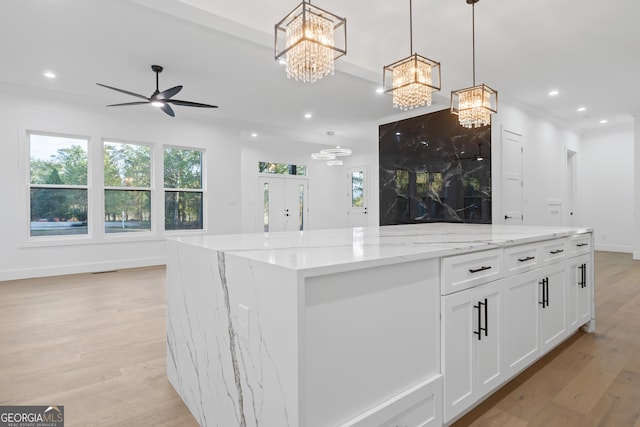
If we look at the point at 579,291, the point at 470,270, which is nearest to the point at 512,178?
the point at 579,291

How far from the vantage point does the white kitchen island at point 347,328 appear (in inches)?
40.9

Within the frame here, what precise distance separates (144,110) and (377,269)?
6.14 metres

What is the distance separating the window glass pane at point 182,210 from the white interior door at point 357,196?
16.1ft

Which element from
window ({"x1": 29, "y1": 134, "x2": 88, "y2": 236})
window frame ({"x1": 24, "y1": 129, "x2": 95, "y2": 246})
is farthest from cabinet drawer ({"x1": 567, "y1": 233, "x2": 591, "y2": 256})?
window ({"x1": 29, "y1": 134, "x2": 88, "y2": 236})

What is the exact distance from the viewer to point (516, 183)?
595cm

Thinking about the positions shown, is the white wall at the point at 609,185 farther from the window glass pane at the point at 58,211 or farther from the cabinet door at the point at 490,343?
the window glass pane at the point at 58,211

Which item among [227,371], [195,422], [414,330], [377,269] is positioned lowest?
[195,422]

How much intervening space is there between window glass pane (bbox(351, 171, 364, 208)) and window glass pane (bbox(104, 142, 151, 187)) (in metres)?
5.89

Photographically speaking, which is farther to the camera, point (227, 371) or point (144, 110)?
point (144, 110)

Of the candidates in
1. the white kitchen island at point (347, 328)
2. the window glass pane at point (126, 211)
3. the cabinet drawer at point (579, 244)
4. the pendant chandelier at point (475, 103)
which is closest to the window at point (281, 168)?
the window glass pane at point (126, 211)

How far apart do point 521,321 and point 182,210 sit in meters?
6.14

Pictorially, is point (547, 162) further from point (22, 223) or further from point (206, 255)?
point (22, 223)

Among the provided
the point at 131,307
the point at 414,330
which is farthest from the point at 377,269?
the point at 131,307

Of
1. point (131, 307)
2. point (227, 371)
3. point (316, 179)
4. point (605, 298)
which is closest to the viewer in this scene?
point (227, 371)
